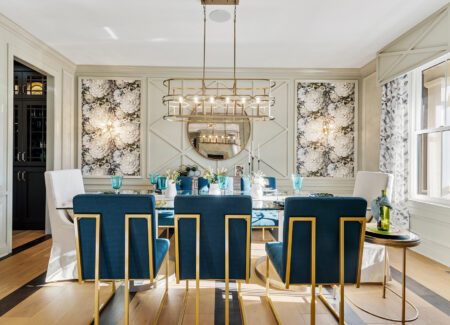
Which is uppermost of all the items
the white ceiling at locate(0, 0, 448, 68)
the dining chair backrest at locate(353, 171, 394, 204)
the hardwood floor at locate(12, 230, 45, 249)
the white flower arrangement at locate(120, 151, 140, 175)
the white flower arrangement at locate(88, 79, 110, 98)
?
the white ceiling at locate(0, 0, 448, 68)

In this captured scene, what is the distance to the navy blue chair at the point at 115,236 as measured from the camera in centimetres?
164

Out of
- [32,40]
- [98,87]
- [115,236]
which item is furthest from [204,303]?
[98,87]

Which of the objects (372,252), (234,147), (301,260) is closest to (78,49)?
(234,147)

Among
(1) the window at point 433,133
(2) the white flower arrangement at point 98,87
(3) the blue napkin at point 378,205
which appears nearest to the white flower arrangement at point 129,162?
(2) the white flower arrangement at point 98,87

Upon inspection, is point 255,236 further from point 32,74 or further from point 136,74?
point 32,74

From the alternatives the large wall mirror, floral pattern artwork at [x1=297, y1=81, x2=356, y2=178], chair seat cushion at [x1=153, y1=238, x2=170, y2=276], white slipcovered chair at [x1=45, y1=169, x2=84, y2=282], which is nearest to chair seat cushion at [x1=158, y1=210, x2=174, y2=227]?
white slipcovered chair at [x1=45, y1=169, x2=84, y2=282]

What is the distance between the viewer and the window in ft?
10.1

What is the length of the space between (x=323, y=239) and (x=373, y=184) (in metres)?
1.32

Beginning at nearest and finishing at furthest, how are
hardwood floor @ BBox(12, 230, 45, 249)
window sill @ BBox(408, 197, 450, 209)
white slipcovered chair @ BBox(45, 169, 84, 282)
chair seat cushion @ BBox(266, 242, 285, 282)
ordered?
chair seat cushion @ BBox(266, 242, 285, 282), white slipcovered chair @ BBox(45, 169, 84, 282), window sill @ BBox(408, 197, 450, 209), hardwood floor @ BBox(12, 230, 45, 249)

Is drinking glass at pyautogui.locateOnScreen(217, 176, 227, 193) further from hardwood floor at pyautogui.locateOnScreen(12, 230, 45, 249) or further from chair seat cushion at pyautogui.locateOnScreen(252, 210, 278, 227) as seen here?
hardwood floor at pyautogui.locateOnScreen(12, 230, 45, 249)

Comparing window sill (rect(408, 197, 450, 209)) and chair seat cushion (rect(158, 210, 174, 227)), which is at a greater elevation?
window sill (rect(408, 197, 450, 209))

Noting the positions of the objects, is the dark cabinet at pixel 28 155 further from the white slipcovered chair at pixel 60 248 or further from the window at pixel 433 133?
the window at pixel 433 133

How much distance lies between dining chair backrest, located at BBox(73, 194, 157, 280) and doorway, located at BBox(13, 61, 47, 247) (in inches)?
124

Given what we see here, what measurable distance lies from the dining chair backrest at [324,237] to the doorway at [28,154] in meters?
4.07
